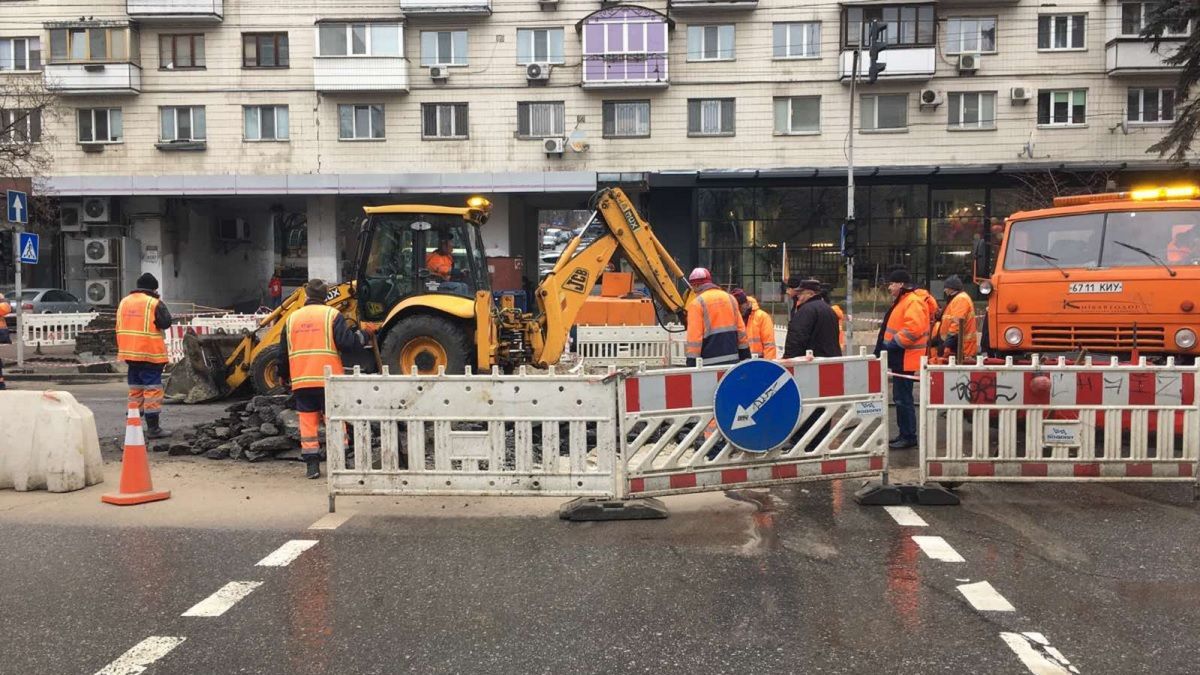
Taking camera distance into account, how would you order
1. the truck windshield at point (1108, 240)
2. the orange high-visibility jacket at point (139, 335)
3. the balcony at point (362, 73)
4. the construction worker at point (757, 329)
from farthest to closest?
the balcony at point (362, 73) → the construction worker at point (757, 329) → the orange high-visibility jacket at point (139, 335) → the truck windshield at point (1108, 240)

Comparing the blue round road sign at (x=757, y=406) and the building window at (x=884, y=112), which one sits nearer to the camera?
the blue round road sign at (x=757, y=406)

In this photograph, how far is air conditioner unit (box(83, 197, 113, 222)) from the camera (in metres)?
31.4

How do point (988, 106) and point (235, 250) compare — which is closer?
A: point (988, 106)

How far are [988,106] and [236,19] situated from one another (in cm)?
2618

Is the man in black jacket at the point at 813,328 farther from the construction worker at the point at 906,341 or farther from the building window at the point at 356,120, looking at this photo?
the building window at the point at 356,120

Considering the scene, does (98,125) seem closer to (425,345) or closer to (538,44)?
(538,44)

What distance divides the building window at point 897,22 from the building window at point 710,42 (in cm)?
387

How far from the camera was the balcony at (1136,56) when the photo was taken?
29375 mm

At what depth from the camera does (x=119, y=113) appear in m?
31.6

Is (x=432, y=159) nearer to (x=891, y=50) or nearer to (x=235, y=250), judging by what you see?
(x=235, y=250)

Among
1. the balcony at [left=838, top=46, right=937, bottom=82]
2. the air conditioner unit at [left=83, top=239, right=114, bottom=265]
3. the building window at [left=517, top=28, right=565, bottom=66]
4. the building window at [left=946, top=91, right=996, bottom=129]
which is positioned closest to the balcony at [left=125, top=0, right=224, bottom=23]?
the air conditioner unit at [left=83, top=239, right=114, bottom=265]

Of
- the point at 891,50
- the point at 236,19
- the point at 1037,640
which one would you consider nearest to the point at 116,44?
the point at 236,19

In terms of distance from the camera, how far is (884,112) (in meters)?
30.7

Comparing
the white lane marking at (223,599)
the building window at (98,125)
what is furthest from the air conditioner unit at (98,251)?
the white lane marking at (223,599)
